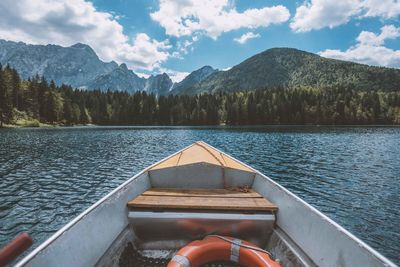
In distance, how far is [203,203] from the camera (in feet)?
22.0

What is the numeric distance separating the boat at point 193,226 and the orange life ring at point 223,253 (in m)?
0.04

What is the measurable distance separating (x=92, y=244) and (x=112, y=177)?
1896cm

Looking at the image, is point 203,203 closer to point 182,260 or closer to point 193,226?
point 193,226

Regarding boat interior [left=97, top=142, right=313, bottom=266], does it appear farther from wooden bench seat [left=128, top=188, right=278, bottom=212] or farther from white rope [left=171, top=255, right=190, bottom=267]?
white rope [left=171, top=255, right=190, bottom=267]

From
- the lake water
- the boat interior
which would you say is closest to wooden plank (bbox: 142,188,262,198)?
the boat interior

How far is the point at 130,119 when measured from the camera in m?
169

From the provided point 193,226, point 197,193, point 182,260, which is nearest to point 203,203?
Result: point 193,226

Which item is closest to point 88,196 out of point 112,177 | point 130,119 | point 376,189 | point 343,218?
point 112,177

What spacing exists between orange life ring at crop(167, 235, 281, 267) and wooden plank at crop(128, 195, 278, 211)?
95 cm

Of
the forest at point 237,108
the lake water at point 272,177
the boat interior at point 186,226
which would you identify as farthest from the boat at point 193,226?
the forest at point 237,108

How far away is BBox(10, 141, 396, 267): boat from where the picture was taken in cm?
441

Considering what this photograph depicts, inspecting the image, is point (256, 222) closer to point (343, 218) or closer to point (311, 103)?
point (343, 218)

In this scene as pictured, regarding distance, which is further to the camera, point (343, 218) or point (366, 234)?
point (343, 218)

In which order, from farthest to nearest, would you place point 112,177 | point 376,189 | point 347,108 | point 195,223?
1. point 347,108
2. point 112,177
3. point 376,189
4. point 195,223
